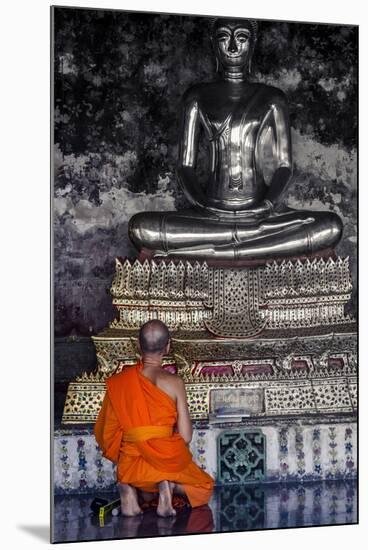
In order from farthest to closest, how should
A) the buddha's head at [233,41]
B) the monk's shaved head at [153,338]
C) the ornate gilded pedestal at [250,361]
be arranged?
the buddha's head at [233,41] < the ornate gilded pedestal at [250,361] < the monk's shaved head at [153,338]

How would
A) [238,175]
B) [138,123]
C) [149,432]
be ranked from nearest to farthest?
[149,432]
[138,123]
[238,175]

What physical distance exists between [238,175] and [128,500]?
2.42m

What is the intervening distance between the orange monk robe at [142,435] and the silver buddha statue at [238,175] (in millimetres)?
1109

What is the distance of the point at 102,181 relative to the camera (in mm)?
8758

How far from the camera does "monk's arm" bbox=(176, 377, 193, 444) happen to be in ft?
27.5

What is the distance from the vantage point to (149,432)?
8.31 meters

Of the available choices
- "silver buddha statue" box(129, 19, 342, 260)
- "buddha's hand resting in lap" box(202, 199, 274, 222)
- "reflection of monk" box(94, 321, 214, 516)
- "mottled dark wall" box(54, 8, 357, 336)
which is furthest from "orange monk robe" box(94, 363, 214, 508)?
"buddha's hand resting in lap" box(202, 199, 274, 222)

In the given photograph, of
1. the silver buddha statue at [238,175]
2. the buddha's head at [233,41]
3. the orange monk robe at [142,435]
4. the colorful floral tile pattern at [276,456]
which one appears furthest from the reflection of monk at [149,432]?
the buddha's head at [233,41]

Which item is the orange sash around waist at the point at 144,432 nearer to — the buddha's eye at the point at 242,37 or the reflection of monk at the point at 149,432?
the reflection of monk at the point at 149,432

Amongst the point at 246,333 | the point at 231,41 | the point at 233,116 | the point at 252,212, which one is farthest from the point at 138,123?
the point at 246,333

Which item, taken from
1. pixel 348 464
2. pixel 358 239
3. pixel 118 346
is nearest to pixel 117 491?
pixel 118 346

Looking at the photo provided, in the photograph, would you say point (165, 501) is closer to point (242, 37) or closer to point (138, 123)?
point (138, 123)

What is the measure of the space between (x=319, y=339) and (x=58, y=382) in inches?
74.5

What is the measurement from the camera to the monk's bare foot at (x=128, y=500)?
27.4ft
